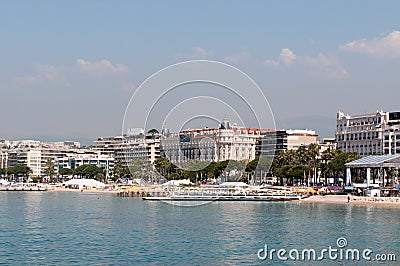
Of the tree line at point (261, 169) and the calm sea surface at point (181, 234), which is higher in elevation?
the tree line at point (261, 169)

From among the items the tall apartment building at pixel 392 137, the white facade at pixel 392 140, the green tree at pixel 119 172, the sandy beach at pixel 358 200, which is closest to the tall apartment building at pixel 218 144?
the green tree at pixel 119 172

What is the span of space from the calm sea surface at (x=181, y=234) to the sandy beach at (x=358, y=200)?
35.7ft

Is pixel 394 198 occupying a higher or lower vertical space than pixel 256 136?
lower

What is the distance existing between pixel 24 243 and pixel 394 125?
323 ft

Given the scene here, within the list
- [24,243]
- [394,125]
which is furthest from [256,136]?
[24,243]

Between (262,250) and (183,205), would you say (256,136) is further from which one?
(262,250)

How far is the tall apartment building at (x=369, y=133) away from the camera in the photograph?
129250 millimetres

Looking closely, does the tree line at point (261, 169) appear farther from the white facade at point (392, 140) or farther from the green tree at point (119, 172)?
the white facade at point (392, 140)

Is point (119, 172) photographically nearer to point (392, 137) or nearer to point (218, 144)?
point (218, 144)

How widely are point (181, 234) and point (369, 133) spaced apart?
307ft

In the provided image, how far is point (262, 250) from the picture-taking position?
4106cm

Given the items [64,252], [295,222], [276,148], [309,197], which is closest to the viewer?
[64,252]

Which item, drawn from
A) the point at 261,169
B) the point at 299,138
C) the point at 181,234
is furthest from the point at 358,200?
the point at 299,138

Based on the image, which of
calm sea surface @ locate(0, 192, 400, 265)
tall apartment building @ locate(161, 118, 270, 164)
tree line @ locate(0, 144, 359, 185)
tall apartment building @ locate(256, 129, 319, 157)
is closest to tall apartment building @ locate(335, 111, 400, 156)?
tree line @ locate(0, 144, 359, 185)
